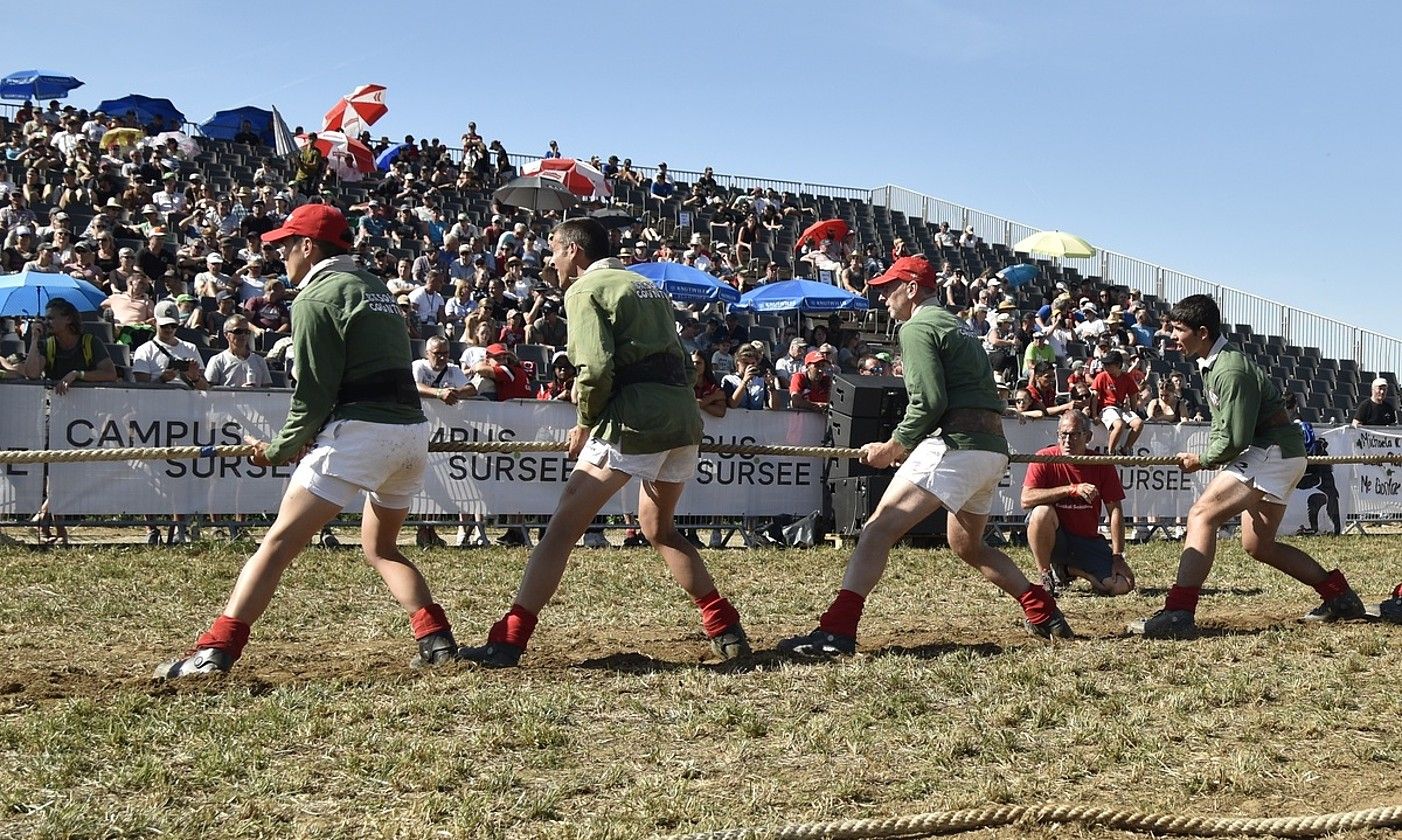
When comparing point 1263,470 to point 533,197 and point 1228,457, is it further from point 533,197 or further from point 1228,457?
point 533,197

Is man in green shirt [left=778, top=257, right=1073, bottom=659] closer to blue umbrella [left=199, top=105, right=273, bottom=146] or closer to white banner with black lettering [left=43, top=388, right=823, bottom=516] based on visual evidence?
white banner with black lettering [left=43, top=388, right=823, bottom=516]

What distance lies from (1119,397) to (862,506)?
4692 mm

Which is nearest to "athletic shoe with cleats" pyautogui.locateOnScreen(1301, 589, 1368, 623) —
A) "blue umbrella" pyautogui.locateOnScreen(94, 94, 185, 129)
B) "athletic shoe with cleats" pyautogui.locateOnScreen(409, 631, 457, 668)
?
"athletic shoe with cleats" pyautogui.locateOnScreen(409, 631, 457, 668)

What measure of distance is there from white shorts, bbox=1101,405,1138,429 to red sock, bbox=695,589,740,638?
993 centimetres

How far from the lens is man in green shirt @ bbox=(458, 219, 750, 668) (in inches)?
245

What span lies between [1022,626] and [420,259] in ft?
49.0

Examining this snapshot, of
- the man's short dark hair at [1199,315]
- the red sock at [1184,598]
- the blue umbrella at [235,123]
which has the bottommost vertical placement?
the red sock at [1184,598]

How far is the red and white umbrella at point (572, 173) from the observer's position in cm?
2866

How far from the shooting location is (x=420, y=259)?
2144cm

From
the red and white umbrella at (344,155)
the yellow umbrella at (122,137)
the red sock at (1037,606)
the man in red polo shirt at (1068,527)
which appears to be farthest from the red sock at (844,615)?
the red and white umbrella at (344,155)

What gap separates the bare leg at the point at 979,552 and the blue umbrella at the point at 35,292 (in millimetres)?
10768

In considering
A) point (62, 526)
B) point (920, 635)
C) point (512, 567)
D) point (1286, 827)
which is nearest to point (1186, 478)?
point (512, 567)

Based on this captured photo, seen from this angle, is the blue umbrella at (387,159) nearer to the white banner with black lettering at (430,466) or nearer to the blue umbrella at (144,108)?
the blue umbrella at (144,108)

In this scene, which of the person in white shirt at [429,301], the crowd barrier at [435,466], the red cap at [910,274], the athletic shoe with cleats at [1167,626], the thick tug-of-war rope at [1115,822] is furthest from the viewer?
the person in white shirt at [429,301]
